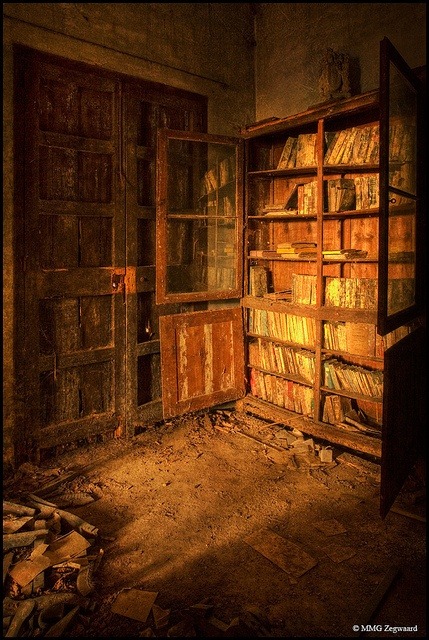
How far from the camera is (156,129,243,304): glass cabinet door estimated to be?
185 inches

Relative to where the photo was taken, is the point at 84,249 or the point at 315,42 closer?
the point at 84,249

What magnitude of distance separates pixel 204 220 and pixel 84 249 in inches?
54.4

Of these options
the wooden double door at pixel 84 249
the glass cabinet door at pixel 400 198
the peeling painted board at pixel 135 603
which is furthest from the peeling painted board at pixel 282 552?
the wooden double door at pixel 84 249

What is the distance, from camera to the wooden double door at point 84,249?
3.79 metres

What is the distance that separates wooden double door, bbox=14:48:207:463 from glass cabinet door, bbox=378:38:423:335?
88.2 inches

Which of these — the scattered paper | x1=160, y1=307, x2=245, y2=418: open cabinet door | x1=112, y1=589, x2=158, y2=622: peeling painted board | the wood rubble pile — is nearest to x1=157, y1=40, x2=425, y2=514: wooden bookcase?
x1=160, y1=307, x2=245, y2=418: open cabinet door

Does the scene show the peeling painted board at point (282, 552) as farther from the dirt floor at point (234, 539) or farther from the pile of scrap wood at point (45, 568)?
the pile of scrap wood at point (45, 568)

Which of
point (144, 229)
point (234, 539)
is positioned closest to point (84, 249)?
point (144, 229)

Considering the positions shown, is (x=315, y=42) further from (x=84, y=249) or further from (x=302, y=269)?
(x=84, y=249)

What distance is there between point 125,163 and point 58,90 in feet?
2.58

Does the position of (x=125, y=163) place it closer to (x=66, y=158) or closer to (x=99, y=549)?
(x=66, y=158)

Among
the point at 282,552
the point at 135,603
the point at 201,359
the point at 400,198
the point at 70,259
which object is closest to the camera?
the point at 135,603

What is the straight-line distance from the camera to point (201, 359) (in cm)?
465

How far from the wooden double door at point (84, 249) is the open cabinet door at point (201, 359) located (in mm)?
341
